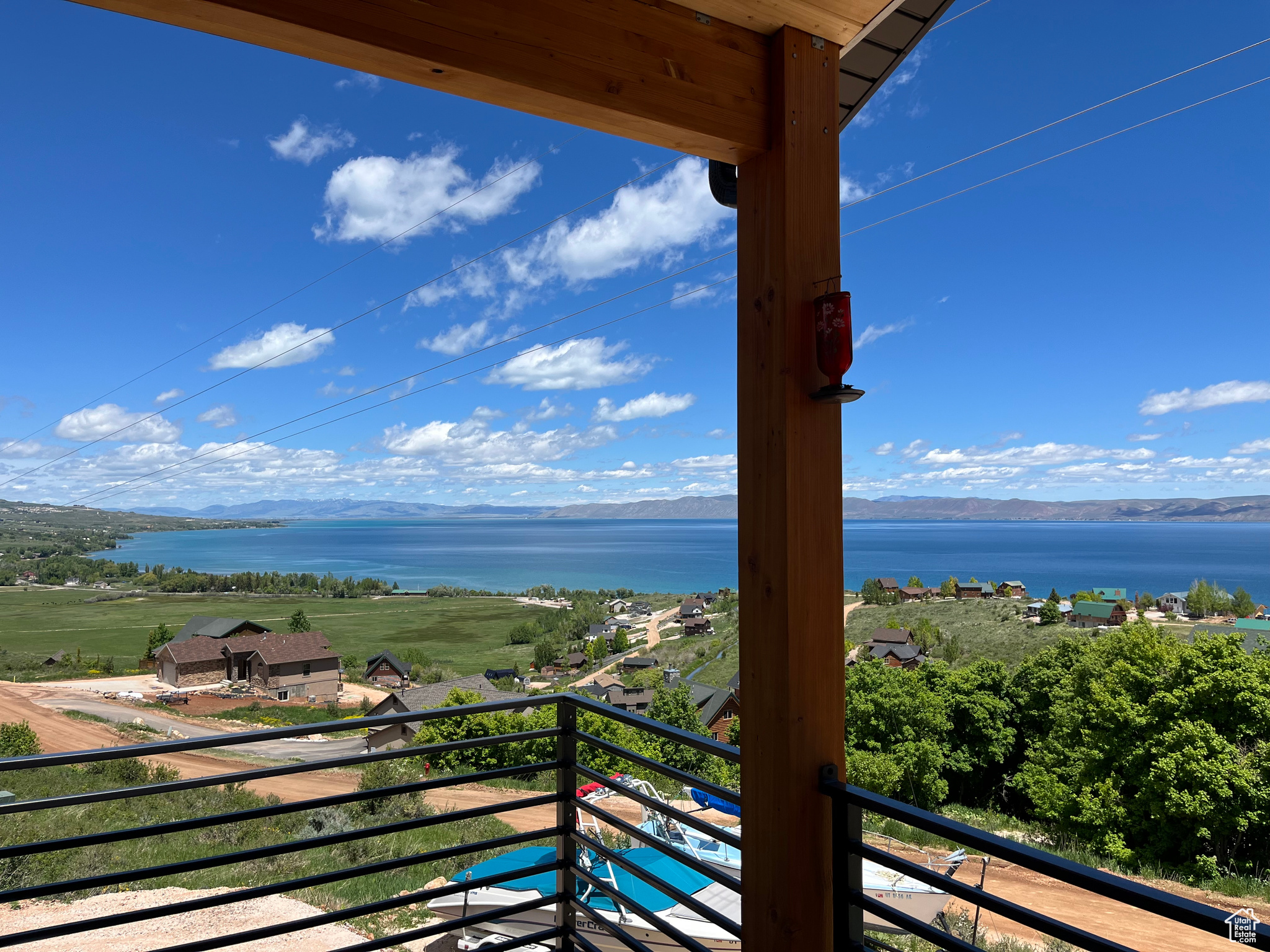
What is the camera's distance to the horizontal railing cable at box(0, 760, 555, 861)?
4.45 ft

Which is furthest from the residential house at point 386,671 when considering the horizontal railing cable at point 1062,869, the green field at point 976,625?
the horizontal railing cable at point 1062,869

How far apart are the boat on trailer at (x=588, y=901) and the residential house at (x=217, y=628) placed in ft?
50.5

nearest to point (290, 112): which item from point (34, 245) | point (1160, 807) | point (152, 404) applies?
point (34, 245)

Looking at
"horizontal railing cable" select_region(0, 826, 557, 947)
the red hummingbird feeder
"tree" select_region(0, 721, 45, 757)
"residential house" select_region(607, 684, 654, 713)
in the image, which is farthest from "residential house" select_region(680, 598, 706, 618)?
the red hummingbird feeder

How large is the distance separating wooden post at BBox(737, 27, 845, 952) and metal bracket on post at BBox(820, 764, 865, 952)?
0.03m

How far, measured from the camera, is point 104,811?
22.0 ft

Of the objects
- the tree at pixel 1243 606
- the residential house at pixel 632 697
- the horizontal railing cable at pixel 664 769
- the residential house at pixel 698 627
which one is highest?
the horizontal railing cable at pixel 664 769

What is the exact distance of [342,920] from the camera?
5.64ft

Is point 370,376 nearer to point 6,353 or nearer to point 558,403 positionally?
point 558,403

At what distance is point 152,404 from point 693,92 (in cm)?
3773

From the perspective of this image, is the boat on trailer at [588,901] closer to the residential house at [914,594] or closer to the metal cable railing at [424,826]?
the metal cable railing at [424,826]

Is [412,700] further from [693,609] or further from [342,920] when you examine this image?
[693,609]

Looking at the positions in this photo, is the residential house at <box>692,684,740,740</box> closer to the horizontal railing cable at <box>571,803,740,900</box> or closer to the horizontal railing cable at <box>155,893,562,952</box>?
the horizontal railing cable at <box>155,893,562,952</box>

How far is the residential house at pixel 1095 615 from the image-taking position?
2359 centimetres
